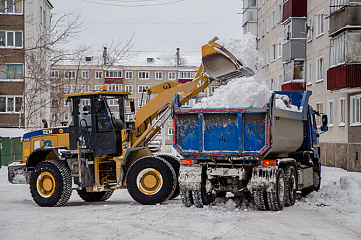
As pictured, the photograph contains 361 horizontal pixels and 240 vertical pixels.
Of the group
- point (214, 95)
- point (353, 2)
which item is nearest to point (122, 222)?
point (214, 95)

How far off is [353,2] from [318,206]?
16.6 meters

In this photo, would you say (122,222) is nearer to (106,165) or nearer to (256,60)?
(106,165)

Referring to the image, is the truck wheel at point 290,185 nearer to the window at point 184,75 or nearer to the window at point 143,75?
the window at point 184,75

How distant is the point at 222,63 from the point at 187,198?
10.1 feet

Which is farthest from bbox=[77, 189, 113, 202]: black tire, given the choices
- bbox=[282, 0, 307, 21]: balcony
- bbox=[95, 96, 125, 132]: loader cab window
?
bbox=[282, 0, 307, 21]: balcony

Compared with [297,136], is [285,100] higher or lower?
higher

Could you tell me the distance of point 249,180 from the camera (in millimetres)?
12031

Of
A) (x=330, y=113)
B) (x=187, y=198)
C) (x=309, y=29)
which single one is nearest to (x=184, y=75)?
(x=309, y=29)

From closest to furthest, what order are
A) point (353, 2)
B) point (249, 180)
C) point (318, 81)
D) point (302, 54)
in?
point (249, 180) → point (353, 2) → point (318, 81) → point (302, 54)

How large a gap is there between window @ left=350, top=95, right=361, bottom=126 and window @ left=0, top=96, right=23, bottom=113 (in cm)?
2649

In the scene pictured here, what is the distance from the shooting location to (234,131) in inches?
462

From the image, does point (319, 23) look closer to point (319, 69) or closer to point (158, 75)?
point (319, 69)

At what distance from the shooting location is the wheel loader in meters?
13.2

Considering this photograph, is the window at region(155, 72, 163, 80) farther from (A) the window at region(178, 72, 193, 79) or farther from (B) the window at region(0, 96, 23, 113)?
(B) the window at region(0, 96, 23, 113)
